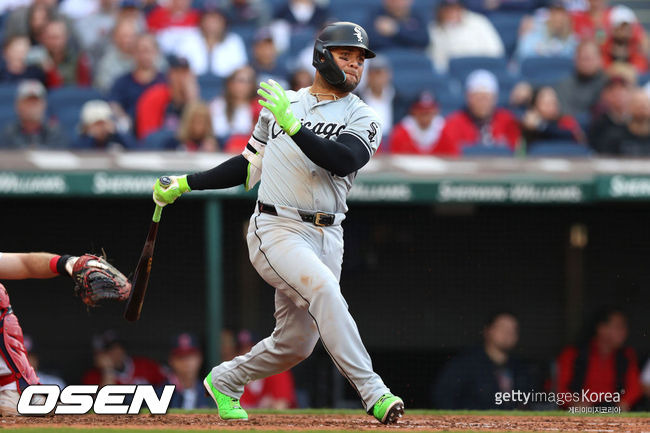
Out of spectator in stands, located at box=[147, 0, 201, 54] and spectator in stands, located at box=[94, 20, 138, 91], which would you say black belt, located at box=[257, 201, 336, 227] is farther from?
spectator in stands, located at box=[147, 0, 201, 54]

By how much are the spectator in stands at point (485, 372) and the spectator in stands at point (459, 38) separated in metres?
3.59

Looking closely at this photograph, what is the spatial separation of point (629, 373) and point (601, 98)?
2.93 m

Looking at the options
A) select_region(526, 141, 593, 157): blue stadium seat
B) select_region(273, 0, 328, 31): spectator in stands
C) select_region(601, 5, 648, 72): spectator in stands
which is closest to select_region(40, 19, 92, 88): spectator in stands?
select_region(273, 0, 328, 31): spectator in stands

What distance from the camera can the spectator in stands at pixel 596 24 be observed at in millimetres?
10102

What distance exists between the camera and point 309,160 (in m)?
4.41

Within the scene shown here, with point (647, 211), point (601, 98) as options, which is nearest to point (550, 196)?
point (647, 211)

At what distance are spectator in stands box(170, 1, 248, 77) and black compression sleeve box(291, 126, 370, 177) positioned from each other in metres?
5.41

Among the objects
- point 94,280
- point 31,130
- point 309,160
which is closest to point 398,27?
point 31,130

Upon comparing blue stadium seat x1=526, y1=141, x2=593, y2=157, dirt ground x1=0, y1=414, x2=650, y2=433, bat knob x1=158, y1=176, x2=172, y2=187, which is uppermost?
bat knob x1=158, y1=176, x2=172, y2=187

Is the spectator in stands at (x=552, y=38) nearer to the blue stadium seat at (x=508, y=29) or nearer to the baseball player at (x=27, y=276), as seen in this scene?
the blue stadium seat at (x=508, y=29)

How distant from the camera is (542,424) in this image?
4688mm

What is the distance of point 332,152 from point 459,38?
6096 millimetres

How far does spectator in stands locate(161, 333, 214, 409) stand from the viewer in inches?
276

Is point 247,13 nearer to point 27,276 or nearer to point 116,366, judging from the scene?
point 116,366
